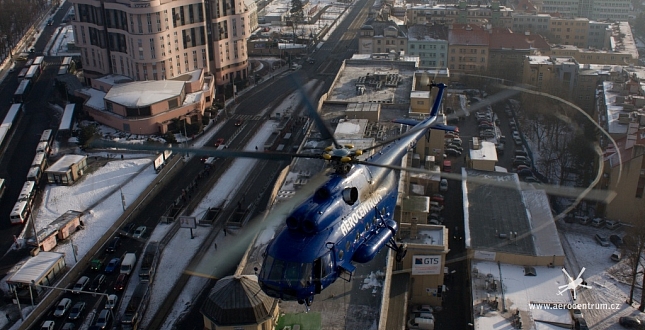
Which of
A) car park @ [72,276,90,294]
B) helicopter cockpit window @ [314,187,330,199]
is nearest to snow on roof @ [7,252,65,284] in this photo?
car park @ [72,276,90,294]

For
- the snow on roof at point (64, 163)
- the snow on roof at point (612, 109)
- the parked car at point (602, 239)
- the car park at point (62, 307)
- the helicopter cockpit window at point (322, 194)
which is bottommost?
the parked car at point (602, 239)

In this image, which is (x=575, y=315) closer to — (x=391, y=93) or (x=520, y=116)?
(x=391, y=93)

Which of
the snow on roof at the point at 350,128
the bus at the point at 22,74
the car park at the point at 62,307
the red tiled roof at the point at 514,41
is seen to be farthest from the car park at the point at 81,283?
the red tiled roof at the point at 514,41

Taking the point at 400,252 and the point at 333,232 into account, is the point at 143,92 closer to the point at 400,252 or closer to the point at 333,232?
the point at 400,252

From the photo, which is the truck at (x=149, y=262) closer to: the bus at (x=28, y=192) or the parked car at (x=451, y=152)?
the bus at (x=28, y=192)

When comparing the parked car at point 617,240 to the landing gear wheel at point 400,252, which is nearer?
the landing gear wheel at point 400,252

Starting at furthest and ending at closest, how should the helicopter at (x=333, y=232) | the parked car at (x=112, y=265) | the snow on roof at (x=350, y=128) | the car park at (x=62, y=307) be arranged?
the snow on roof at (x=350, y=128)
the parked car at (x=112, y=265)
the car park at (x=62, y=307)
the helicopter at (x=333, y=232)

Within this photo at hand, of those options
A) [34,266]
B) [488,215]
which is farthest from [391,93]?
[34,266]
